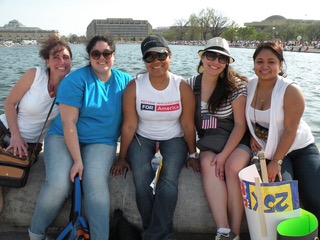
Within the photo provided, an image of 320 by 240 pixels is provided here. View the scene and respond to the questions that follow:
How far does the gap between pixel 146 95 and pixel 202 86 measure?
0.51 m

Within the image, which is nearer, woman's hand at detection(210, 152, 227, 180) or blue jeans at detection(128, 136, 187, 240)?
blue jeans at detection(128, 136, 187, 240)

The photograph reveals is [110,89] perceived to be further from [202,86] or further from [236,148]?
[236,148]

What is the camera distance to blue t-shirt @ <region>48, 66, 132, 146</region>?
292cm

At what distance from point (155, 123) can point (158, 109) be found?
0.46ft

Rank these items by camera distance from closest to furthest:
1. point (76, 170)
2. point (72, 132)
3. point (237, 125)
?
point (76, 170) → point (72, 132) → point (237, 125)

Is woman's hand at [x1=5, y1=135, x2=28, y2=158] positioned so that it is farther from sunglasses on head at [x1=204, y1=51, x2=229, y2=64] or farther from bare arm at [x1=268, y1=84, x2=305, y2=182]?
bare arm at [x1=268, y1=84, x2=305, y2=182]

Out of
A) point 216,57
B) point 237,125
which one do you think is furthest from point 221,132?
point 216,57

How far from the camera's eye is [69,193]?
2775 millimetres

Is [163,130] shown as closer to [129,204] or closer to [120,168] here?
[120,168]

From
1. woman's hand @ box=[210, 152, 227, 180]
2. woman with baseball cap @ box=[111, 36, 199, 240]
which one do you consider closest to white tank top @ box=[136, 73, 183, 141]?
woman with baseball cap @ box=[111, 36, 199, 240]

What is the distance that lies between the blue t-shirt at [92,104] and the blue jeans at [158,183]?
0.26 meters

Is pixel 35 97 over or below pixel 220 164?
over

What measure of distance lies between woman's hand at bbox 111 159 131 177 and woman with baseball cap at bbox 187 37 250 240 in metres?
0.56

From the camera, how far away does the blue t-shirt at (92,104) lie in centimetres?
292
